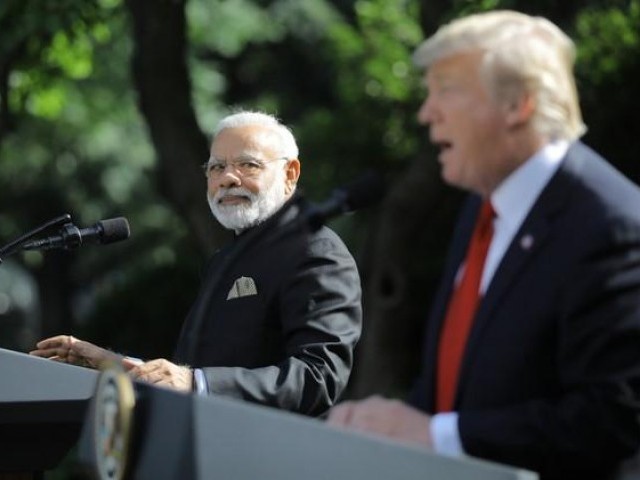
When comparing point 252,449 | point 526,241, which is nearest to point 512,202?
point 526,241

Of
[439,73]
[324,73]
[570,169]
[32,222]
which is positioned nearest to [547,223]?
[570,169]

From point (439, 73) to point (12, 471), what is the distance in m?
2.64

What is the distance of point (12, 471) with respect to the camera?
580 centimetres

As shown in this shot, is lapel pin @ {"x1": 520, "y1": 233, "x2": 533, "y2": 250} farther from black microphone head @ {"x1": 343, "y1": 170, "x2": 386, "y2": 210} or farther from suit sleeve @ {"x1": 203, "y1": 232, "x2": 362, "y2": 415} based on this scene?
suit sleeve @ {"x1": 203, "y1": 232, "x2": 362, "y2": 415}

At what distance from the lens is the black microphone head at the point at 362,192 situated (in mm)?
3857

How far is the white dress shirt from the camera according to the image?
3.61 m

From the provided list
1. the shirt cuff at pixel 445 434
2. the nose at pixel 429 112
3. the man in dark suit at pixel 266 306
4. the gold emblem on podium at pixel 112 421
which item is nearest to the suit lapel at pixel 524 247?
the shirt cuff at pixel 445 434

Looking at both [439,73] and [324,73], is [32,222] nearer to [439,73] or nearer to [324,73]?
[324,73]

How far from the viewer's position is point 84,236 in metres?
5.78

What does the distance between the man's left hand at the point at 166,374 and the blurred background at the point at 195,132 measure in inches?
97.1

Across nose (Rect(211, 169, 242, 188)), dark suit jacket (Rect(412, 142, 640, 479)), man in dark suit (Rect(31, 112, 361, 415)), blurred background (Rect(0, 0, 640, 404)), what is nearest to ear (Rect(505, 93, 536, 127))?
dark suit jacket (Rect(412, 142, 640, 479))

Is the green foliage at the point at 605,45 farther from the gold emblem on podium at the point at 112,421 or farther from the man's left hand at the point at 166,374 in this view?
the gold emblem on podium at the point at 112,421

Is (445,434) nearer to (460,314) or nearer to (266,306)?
(460,314)

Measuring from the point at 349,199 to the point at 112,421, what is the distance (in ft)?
2.38
